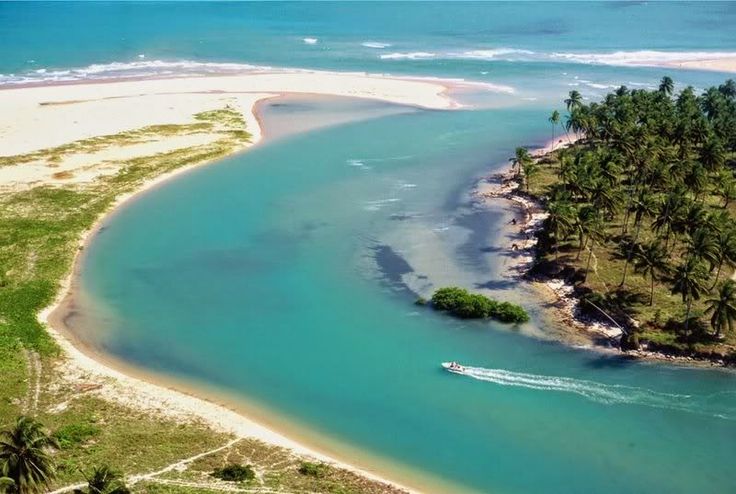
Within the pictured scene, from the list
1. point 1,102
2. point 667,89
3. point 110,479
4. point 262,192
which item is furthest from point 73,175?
point 667,89

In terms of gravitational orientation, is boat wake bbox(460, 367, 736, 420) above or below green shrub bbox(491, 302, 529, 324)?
below

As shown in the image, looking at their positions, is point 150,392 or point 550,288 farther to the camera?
point 550,288

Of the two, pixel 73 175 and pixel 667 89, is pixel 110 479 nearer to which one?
pixel 73 175

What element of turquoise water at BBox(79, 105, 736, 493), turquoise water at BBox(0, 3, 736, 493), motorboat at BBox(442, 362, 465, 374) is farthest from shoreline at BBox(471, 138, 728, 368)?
motorboat at BBox(442, 362, 465, 374)

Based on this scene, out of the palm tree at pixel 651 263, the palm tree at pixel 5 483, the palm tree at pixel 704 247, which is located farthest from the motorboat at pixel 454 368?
the palm tree at pixel 5 483

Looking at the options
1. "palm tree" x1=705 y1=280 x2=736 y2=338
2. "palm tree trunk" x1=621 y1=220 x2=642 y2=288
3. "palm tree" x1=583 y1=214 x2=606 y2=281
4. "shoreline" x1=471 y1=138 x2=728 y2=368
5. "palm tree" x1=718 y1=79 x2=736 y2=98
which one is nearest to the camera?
"palm tree" x1=705 y1=280 x2=736 y2=338

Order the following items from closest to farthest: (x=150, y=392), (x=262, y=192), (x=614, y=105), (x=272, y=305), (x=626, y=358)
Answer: (x=150, y=392)
(x=626, y=358)
(x=272, y=305)
(x=262, y=192)
(x=614, y=105)

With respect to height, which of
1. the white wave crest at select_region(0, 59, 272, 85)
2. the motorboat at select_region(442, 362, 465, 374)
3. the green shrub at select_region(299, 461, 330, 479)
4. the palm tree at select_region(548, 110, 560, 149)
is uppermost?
the white wave crest at select_region(0, 59, 272, 85)

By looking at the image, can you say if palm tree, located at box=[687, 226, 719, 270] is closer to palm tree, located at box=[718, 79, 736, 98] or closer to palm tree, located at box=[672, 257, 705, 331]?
palm tree, located at box=[672, 257, 705, 331]
